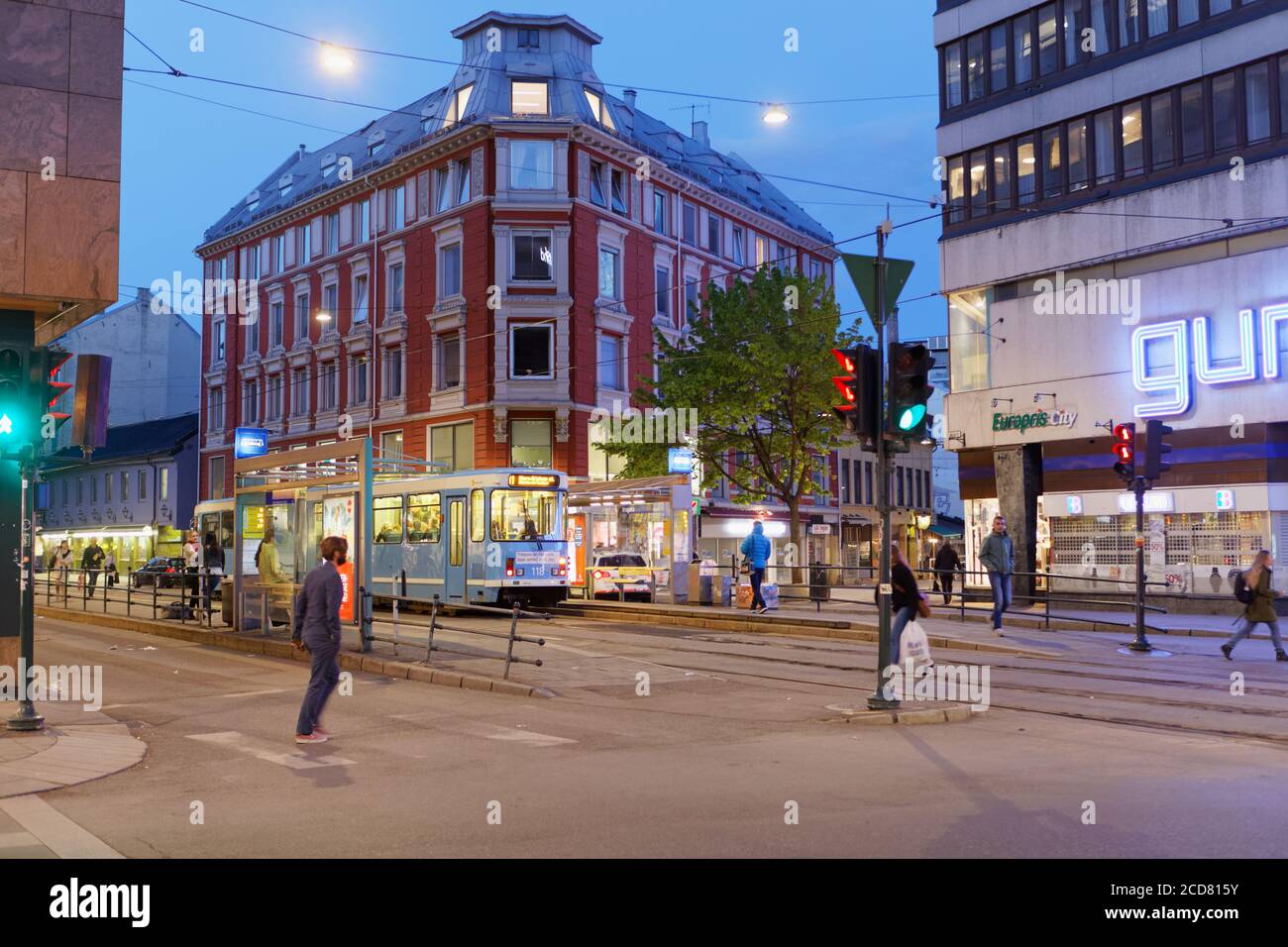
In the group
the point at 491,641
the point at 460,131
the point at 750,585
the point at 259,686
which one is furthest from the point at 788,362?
the point at 259,686

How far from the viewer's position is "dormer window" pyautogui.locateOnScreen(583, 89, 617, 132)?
4656 cm

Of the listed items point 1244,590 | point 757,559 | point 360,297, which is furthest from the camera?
point 360,297

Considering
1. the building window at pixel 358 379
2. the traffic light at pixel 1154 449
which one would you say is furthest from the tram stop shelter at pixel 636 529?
the building window at pixel 358 379

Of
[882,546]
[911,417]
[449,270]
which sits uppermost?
[449,270]

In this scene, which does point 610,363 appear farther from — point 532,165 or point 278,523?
point 278,523

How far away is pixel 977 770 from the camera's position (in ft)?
30.1

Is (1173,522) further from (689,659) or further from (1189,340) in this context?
(689,659)

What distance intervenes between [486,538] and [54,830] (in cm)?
2012

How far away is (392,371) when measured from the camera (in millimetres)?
48844

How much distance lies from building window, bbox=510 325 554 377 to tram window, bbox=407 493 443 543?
607 inches

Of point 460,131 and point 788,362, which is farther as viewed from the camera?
point 460,131

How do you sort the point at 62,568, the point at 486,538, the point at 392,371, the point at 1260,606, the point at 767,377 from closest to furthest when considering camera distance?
the point at 1260,606, the point at 486,538, the point at 62,568, the point at 767,377, the point at 392,371

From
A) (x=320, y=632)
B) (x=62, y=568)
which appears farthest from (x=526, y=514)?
(x=320, y=632)
